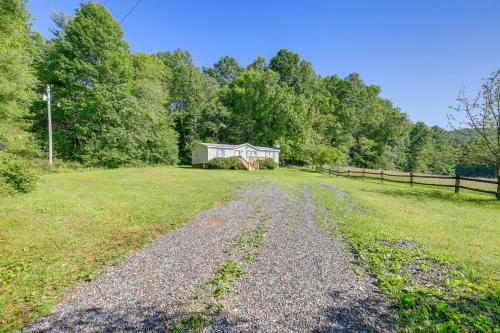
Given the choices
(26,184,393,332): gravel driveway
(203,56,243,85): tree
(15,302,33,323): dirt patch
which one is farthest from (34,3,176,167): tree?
(203,56,243,85): tree

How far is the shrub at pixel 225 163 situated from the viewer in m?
25.3

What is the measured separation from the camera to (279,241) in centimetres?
499

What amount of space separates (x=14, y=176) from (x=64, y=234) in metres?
5.65

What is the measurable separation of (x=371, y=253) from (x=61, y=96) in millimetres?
30529

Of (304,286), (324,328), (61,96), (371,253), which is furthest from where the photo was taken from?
(61,96)

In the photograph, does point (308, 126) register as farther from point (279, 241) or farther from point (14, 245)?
point (14, 245)

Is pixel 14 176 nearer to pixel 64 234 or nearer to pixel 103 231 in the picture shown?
pixel 64 234

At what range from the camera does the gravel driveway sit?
254 cm

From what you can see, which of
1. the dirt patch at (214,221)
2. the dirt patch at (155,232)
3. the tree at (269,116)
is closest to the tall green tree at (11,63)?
the dirt patch at (155,232)

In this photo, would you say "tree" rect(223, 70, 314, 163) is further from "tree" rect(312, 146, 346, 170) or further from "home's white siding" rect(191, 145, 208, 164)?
"home's white siding" rect(191, 145, 208, 164)

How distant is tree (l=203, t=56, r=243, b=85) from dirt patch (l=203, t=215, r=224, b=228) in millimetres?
46855

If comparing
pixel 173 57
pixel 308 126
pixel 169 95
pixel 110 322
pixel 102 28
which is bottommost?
pixel 110 322

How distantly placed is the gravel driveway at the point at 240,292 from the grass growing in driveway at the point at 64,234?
17.4 inches

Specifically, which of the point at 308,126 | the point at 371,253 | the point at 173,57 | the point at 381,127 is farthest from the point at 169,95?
the point at 381,127
